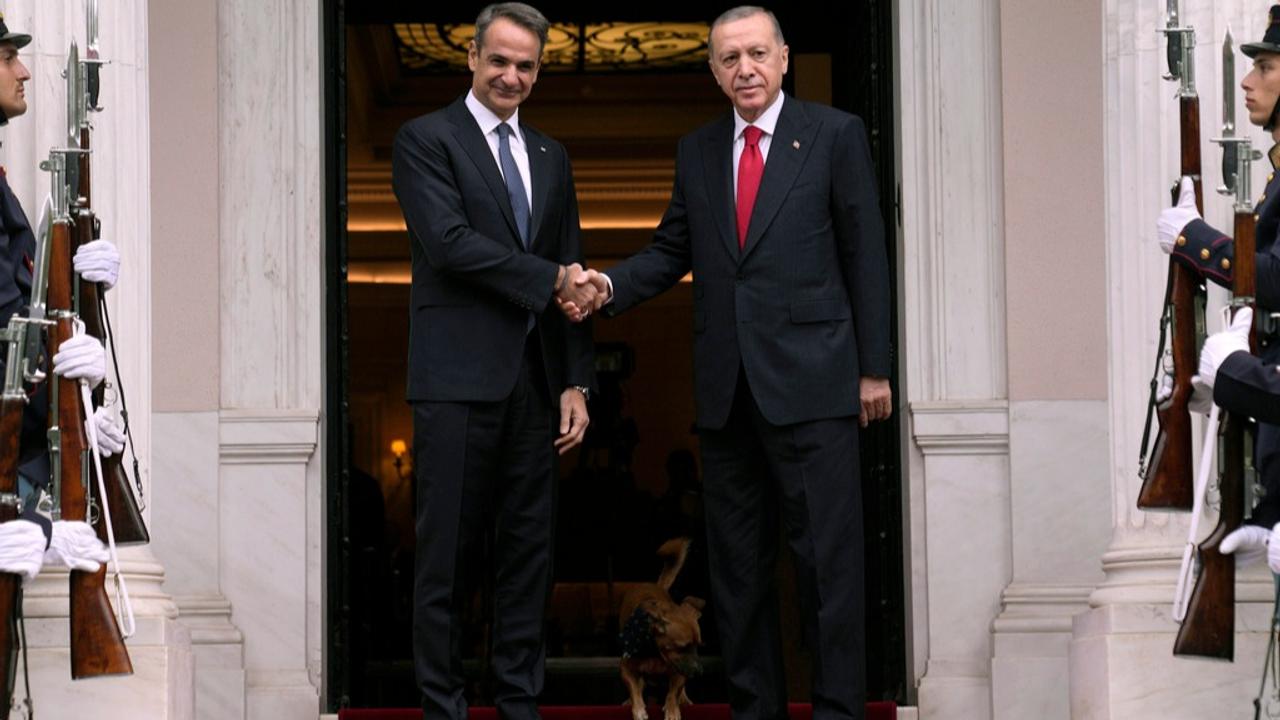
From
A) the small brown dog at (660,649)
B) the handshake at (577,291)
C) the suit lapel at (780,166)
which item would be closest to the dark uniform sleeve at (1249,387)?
the suit lapel at (780,166)

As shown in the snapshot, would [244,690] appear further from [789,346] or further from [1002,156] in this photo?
[1002,156]

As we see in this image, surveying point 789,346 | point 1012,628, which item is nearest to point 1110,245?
point 789,346

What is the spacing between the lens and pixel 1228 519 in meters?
6.81

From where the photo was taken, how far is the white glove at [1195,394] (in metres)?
7.10

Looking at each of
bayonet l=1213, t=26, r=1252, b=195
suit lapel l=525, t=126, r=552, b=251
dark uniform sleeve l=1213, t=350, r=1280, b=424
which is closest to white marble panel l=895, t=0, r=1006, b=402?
suit lapel l=525, t=126, r=552, b=251

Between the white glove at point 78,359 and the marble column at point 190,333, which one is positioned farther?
the marble column at point 190,333

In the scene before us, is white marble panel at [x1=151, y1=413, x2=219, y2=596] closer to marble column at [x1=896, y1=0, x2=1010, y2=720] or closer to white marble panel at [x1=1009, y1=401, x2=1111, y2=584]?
marble column at [x1=896, y1=0, x2=1010, y2=720]

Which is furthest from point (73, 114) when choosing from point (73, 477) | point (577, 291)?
point (577, 291)

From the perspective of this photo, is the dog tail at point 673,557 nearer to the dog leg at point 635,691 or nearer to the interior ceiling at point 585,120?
the dog leg at point 635,691

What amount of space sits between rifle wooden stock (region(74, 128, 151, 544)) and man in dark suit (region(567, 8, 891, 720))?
5.59 feet

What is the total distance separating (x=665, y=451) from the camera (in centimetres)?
2183

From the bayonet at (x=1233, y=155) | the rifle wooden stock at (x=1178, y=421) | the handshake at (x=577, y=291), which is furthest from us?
the handshake at (x=577, y=291)

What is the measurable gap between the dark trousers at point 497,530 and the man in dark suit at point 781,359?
0.55 metres

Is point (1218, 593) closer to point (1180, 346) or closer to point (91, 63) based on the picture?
point (1180, 346)
